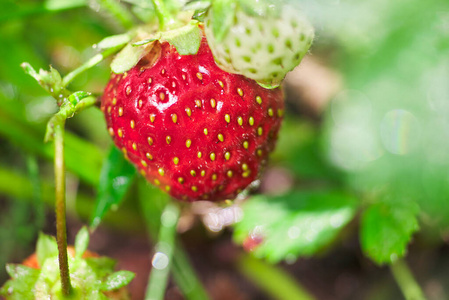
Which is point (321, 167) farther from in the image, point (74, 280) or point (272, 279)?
point (74, 280)

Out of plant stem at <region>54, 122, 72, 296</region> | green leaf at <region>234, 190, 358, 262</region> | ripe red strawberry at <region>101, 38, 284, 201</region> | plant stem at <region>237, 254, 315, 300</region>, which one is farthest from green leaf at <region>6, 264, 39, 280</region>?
plant stem at <region>237, 254, 315, 300</region>

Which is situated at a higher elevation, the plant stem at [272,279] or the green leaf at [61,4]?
the green leaf at [61,4]

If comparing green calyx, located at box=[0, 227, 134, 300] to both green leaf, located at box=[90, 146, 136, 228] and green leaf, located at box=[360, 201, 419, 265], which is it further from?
green leaf, located at box=[360, 201, 419, 265]

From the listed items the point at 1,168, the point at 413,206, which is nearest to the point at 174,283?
the point at 1,168

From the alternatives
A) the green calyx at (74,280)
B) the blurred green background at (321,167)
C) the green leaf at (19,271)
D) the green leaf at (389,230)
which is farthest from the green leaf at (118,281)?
the green leaf at (389,230)

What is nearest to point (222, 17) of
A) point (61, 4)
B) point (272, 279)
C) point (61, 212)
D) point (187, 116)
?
point (187, 116)

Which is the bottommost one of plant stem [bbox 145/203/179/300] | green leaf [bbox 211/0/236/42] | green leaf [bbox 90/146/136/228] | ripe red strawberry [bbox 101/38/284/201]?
plant stem [bbox 145/203/179/300]

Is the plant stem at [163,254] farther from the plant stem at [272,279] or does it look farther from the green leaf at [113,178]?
the green leaf at [113,178]
